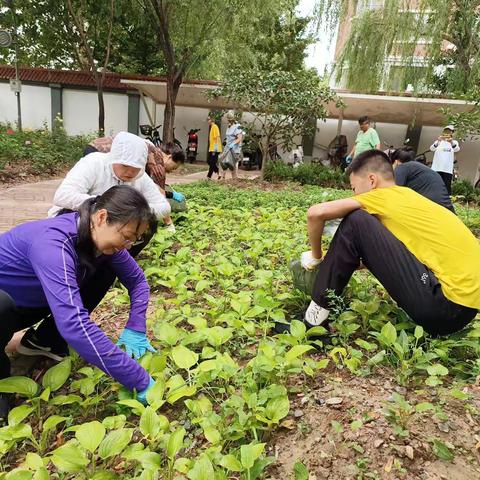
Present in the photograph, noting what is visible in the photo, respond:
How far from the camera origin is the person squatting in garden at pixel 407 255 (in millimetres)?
1895

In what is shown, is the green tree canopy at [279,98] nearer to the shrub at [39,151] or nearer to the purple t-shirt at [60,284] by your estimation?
the shrub at [39,151]

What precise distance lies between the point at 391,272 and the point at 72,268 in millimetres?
1383

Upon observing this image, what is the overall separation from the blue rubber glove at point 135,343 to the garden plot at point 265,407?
0.31ft

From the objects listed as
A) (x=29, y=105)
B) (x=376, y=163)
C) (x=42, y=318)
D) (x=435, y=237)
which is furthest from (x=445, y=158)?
(x=29, y=105)

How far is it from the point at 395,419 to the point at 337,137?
43.1 ft

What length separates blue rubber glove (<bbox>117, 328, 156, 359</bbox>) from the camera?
2.08 m

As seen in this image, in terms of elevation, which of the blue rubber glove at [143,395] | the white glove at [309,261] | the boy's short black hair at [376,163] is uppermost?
the boy's short black hair at [376,163]

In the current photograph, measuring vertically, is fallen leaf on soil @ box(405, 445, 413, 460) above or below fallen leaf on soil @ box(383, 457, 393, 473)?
above

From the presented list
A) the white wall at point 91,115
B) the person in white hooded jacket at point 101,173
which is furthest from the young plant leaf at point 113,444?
the white wall at point 91,115

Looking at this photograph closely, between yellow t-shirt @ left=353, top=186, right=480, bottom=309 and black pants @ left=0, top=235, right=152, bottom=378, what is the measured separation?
1346mm

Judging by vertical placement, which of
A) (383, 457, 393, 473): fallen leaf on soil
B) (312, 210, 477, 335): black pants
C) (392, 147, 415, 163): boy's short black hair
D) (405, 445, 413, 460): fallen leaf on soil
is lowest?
(383, 457, 393, 473): fallen leaf on soil

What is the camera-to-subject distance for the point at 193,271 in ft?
10.5

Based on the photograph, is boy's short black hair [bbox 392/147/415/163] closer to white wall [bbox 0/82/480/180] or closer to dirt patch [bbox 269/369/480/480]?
dirt patch [bbox 269/369/480/480]

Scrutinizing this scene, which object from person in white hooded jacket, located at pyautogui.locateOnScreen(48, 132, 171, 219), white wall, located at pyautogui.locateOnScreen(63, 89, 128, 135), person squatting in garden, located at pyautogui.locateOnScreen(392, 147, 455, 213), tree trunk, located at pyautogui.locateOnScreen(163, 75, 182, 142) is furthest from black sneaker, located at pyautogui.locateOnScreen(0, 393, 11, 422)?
white wall, located at pyautogui.locateOnScreen(63, 89, 128, 135)
